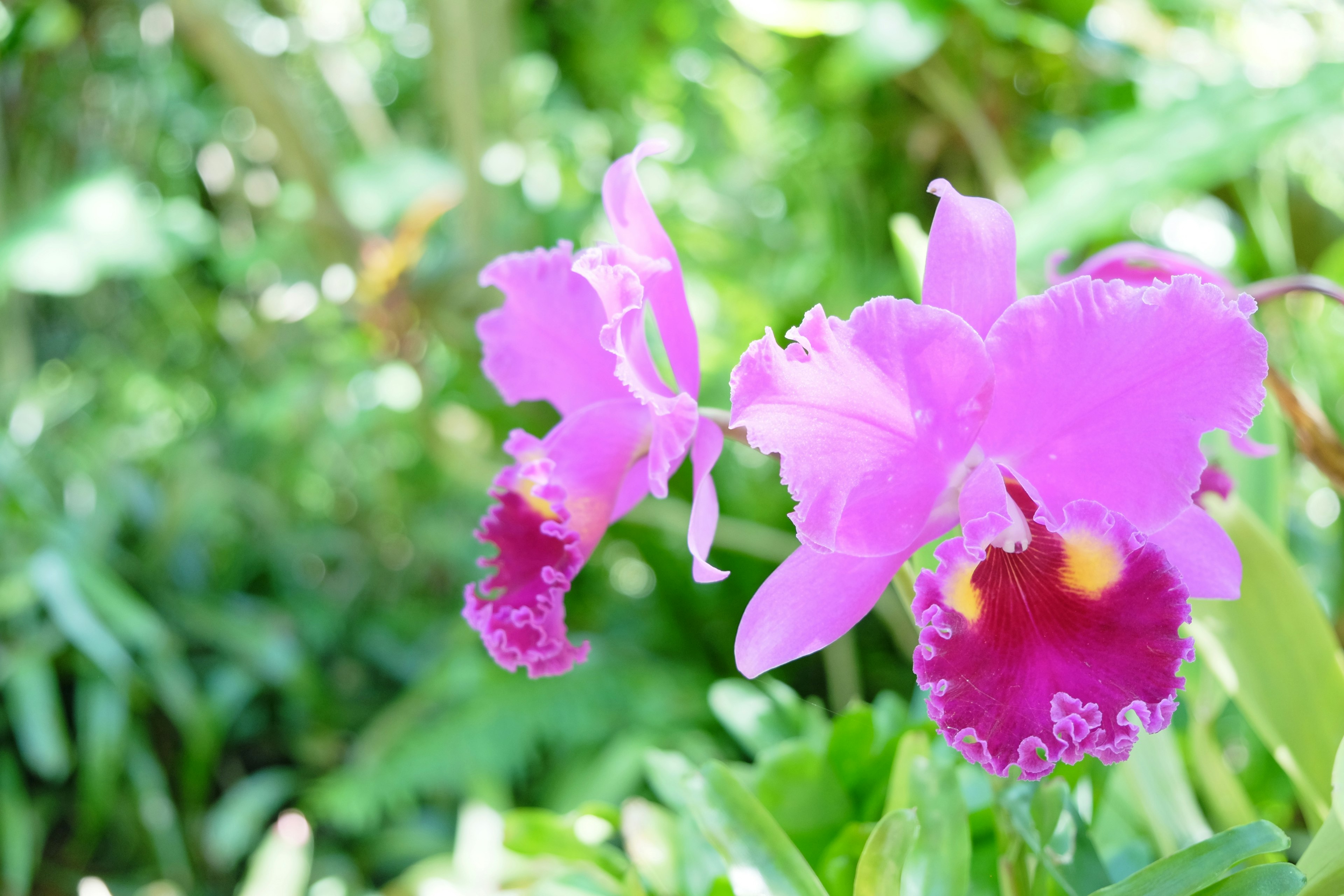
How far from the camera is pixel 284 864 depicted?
71cm

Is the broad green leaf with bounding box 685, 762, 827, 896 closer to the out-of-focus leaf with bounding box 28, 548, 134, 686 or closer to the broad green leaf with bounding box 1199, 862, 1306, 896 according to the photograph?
the broad green leaf with bounding box 1199, 862, 1306, 896

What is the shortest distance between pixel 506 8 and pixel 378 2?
0.81 metres

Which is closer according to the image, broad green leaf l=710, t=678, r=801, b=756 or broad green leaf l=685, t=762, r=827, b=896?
broad green leaf l=685, t=762, r=827, b=896

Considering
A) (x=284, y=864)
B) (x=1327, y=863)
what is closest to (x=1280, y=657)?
(x=1327, y=863)

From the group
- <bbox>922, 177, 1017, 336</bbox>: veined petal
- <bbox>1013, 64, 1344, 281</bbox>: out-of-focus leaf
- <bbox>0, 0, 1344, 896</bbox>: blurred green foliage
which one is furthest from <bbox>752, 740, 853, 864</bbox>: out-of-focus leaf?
<bbox>1013, 64, 1344, 281</bbox>: out-of-focus leaf

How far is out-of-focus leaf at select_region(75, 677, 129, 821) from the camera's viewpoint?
1.66m

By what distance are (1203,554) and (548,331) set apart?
0.32m

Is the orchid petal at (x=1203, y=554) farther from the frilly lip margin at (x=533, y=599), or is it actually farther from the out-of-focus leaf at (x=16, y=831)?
the out-of-focus leaf at (x=16, y=831)

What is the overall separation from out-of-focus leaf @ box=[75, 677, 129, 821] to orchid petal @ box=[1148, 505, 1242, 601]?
6.01ft

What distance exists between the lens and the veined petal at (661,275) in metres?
0.41

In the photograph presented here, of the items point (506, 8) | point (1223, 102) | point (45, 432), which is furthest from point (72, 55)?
point (1223, 102)

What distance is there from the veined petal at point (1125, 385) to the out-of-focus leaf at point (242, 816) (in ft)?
5.50

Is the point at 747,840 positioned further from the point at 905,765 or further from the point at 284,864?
the point at 284,864

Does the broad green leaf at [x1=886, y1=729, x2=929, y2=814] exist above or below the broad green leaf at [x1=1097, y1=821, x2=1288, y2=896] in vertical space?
below
